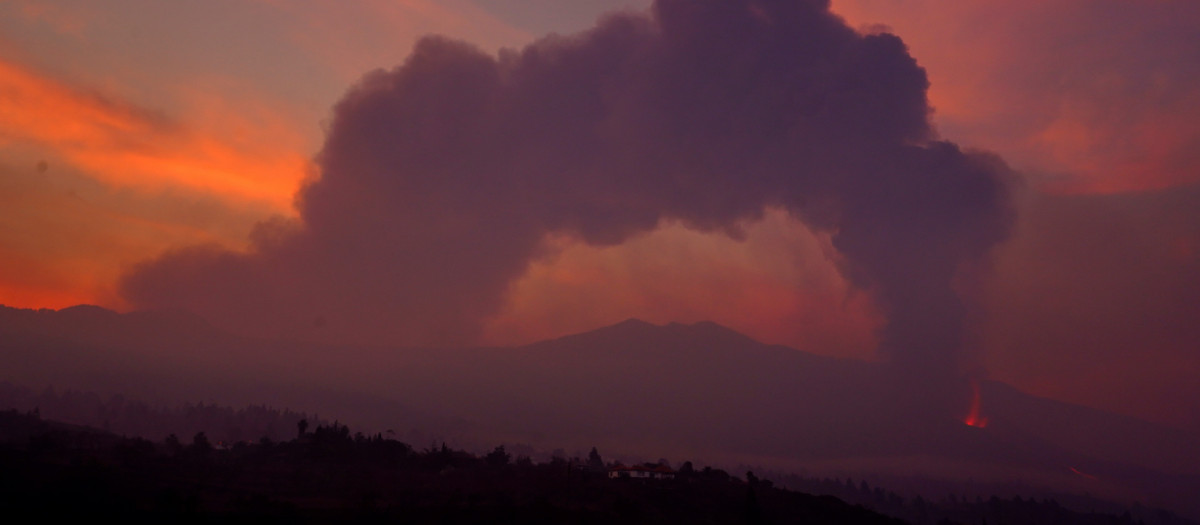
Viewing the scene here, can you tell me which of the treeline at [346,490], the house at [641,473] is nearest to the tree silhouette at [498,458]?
the treeline at [346,490]

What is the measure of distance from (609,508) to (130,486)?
61.5m

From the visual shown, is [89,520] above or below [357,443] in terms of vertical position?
below

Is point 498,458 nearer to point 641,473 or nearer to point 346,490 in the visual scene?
point 641,473

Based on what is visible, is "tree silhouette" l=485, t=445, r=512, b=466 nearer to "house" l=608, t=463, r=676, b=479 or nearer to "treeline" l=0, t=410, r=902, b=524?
"treeline" l=0, t=410, r=902, b=524

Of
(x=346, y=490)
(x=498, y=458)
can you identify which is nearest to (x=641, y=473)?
(x=498, y=458)

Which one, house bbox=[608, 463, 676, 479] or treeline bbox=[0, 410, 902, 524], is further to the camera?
house bbox=[608, 463, 676, 479]

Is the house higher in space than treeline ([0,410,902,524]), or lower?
higher

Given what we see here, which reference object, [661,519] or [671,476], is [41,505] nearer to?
[661,519]

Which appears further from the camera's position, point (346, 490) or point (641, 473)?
point (641, 473)

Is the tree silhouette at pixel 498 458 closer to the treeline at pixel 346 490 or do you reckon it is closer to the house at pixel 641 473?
the treeline at pixel 346 490

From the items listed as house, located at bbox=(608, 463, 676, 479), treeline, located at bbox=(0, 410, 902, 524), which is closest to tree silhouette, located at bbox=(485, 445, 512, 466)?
treeline, located at bbox=(0, 410, 902, 524)

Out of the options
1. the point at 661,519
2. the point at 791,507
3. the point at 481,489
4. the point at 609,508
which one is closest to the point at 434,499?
the point at 481,489

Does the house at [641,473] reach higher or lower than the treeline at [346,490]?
higher

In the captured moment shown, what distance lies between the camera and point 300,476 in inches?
4948
